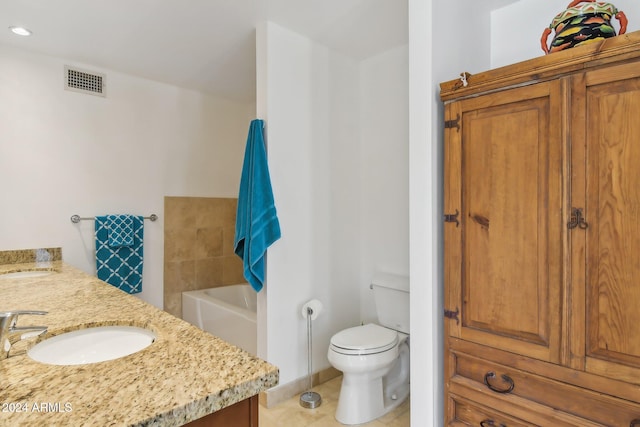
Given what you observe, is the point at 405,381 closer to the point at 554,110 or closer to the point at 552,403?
the point at 552,403

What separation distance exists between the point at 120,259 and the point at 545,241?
9.72 ft

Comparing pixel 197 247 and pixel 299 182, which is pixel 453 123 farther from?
pixel 197 247

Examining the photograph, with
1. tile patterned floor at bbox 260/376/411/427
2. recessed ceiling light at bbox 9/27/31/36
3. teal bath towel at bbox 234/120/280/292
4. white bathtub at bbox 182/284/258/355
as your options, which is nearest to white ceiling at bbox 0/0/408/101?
recessed ceiling light at bbox 9/27/31/36

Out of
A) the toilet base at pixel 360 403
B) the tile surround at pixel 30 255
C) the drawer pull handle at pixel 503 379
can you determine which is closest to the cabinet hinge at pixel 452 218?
the drawer pull handle at pixel 503 379

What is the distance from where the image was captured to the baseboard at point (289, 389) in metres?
2.31

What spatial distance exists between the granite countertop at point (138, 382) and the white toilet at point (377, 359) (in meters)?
1.24

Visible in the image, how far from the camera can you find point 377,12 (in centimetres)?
218

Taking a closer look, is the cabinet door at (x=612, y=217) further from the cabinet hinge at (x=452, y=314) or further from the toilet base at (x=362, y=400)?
the toilet base at (x=362, y=400)

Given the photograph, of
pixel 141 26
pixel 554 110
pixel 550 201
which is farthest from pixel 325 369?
pixel 141 26

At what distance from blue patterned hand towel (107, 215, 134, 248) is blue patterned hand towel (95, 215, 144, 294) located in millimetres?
21

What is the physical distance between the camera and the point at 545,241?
1330mm

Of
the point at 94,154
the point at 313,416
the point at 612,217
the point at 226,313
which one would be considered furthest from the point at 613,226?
the point at 94,154

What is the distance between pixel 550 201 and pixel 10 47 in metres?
3.47

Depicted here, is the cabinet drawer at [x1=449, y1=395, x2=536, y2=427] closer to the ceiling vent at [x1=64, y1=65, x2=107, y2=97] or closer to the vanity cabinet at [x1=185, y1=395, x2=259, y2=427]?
the vanity cabinet at [x1=185, y1=395, x2=259, y2=427]
